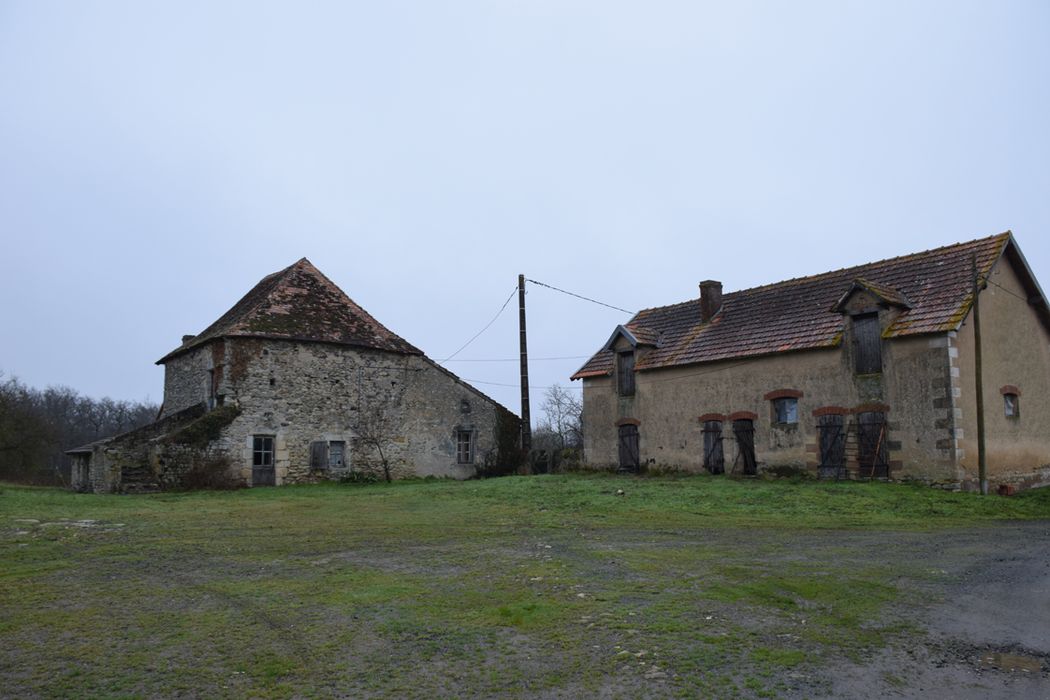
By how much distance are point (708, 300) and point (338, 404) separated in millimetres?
12714

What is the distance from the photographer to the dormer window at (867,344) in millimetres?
18703

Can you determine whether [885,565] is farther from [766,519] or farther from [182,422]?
[182,422]

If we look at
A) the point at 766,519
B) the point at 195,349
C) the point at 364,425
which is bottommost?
the point at 766,519

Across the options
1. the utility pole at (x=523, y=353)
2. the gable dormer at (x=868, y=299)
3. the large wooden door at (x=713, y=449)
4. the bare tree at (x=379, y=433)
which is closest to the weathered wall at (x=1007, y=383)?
the gable dormer at (x=868, y=299)

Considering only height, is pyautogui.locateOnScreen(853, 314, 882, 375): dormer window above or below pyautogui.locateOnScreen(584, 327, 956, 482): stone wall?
above

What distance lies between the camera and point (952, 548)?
10117 millimetres

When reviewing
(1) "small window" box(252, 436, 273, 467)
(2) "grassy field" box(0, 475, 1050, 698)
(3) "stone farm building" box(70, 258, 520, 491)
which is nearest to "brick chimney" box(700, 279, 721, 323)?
(3) "stone farm building" box(70, 258, 520, 491)

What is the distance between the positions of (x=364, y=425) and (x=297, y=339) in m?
3.74

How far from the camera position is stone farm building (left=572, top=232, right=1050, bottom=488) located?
57.7 feet

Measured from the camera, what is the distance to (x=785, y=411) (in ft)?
67.9

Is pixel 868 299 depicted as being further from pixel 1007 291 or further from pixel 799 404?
pixel 1007 291

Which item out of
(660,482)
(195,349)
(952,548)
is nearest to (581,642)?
(952,548)

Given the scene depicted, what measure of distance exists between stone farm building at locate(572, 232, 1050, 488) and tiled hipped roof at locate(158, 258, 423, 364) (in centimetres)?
961

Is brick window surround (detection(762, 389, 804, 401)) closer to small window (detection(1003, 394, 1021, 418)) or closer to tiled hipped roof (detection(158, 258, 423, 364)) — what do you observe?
small window (detection(1003, 394, 1021, 418))
